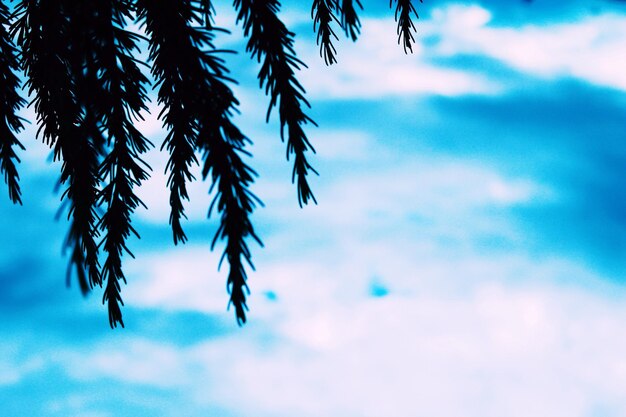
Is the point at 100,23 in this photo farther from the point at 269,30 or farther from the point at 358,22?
the point at 358,22

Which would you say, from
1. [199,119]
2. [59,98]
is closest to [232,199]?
[199,119]

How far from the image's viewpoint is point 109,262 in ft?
5.32

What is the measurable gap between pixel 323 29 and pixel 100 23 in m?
0.88

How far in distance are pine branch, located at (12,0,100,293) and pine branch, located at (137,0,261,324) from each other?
0.25 metres

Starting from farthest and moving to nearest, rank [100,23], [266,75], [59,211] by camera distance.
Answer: [266,75] → [100,23] → [59,211]

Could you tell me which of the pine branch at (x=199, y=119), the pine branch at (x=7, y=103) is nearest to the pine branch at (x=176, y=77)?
the pine branch at (x=199, y=119)

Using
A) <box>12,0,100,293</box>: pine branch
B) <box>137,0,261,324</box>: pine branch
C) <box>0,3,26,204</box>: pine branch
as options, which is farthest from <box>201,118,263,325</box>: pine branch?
<box>0,3,26,204</box>: pine branch

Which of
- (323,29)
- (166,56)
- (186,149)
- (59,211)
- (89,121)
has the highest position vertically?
(323,29)

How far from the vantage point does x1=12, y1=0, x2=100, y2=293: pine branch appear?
149cm

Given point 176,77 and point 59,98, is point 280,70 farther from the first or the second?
point 59,98

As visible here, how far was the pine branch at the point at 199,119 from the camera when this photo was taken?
3.68ft

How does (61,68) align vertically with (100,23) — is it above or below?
above

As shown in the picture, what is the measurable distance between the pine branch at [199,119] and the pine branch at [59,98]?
246mm

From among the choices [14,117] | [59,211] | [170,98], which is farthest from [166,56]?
[14,117]
